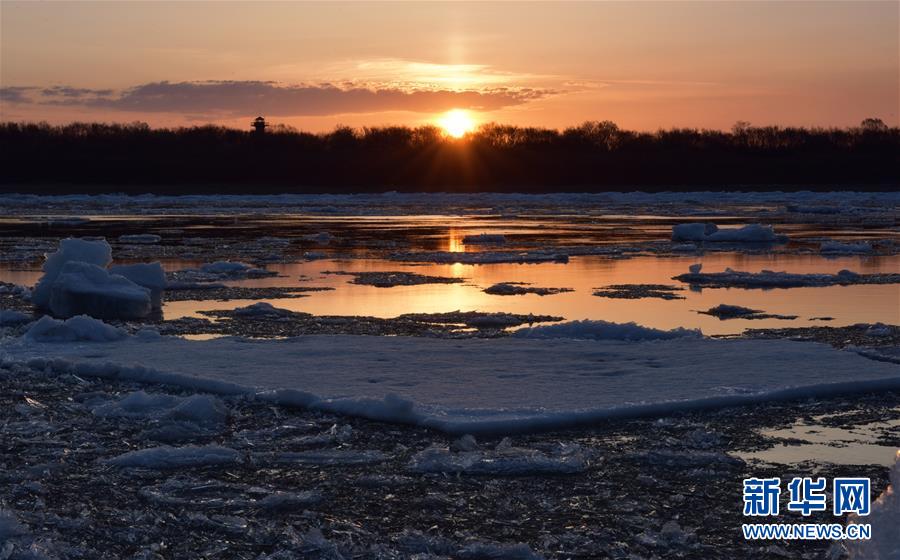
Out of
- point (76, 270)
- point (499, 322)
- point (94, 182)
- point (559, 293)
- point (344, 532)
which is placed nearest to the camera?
point (344, 532)

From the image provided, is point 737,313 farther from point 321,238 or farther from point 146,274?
point 321,238

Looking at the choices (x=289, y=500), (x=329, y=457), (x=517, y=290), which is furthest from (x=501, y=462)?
(x=517, y=290)

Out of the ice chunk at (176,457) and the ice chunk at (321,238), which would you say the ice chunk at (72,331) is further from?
the ice chunk at (321,238)

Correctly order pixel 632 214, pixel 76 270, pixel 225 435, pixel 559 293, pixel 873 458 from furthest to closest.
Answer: pixel 632 214
pixel 559 293
pixel 76 270
pixel 225 435
pixel 873 458

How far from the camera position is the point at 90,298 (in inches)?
391

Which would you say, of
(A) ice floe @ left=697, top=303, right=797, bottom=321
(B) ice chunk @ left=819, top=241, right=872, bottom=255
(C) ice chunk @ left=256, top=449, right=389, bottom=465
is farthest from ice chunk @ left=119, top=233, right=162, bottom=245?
(C) ice chunk @ left=256, top=449, right=389, bottom=465

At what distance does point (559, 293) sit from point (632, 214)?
21582mm

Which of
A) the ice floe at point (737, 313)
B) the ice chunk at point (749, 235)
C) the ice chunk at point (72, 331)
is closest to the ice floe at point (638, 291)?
the ice floe at point (737, 313)

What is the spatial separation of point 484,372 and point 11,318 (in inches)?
188

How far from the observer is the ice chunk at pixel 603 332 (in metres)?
7.83

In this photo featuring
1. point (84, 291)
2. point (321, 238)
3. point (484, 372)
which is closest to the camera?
point (484, 372)

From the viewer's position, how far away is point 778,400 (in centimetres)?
588

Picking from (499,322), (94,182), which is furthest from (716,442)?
(94,182)

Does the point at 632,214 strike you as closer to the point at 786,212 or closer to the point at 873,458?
the point at 786,212
